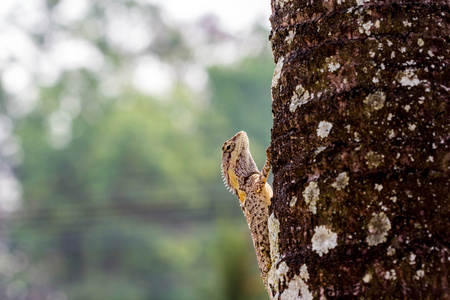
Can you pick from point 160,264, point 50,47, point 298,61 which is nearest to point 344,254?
point 298,61

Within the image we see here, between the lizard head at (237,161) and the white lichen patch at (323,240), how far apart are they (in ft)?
7.36

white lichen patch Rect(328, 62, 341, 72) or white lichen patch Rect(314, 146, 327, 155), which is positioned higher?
white lichen patch Rect(328, 62, 341, 72)

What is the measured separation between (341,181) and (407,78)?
35 centimetres

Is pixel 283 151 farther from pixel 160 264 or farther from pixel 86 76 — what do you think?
pixel 86 76

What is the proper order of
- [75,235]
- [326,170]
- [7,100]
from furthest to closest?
1. [7,100]
2. [75,235]
3. [326,170]

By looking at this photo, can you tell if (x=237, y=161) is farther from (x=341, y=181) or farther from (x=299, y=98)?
(x=341, y=181)

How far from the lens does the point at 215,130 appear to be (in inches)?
1517

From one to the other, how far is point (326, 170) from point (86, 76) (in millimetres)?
38662

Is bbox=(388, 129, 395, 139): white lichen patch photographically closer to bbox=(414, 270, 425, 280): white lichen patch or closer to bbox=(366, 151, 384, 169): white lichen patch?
bbox=(366, 151, 384, 169): white lichen patch

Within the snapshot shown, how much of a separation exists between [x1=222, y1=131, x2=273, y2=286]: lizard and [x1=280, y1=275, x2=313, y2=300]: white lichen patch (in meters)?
1.26

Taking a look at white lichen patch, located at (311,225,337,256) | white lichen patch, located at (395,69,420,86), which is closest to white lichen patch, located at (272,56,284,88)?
white lichen patch, located at (395,69,420,86)

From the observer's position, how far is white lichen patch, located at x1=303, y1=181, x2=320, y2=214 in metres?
2.06

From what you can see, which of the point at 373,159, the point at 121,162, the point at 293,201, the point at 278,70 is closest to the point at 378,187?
the point at 373,159

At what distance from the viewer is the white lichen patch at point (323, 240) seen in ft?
6.49
